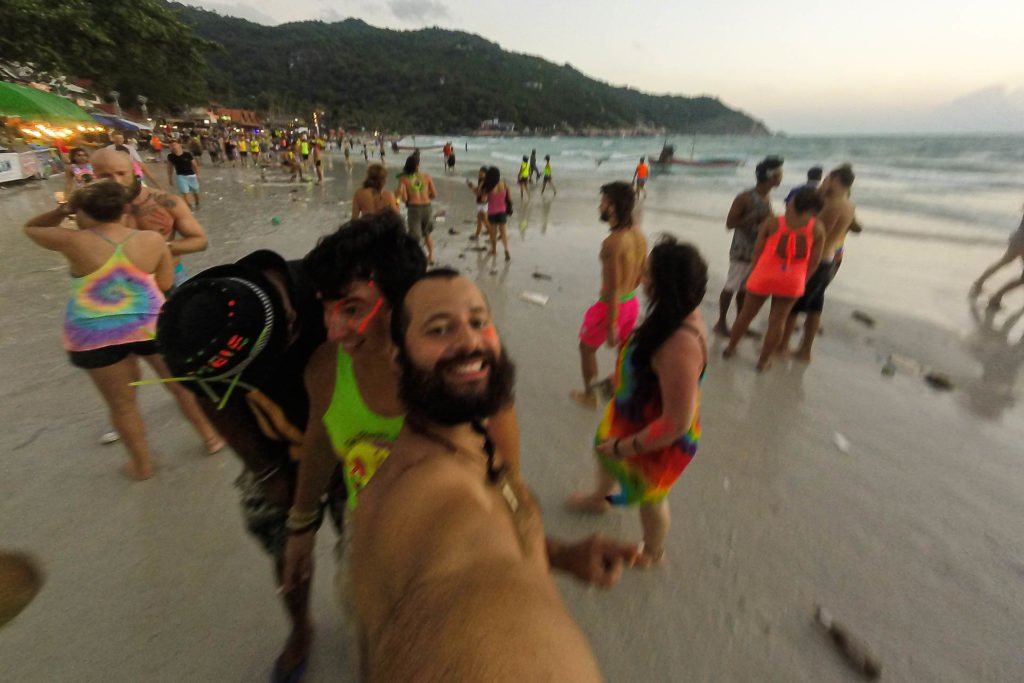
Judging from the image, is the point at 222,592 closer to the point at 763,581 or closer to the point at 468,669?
the point at 468,669

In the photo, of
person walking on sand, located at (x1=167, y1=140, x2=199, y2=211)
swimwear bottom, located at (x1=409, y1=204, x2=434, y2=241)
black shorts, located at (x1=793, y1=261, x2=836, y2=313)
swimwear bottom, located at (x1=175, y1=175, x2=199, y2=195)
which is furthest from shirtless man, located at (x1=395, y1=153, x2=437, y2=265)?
swimwear bottom, located at (x1=175, y1=175, x2=199, y2=195)

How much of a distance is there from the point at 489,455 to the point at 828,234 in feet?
16.7

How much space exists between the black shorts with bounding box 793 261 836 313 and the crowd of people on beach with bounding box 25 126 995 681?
10.5 feet

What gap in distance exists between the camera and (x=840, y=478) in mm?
3148

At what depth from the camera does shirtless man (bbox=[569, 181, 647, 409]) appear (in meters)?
3.14

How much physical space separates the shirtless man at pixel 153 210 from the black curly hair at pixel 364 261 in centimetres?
218

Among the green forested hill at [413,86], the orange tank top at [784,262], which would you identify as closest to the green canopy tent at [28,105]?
the orange tank top at [784,262]

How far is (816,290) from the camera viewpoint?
179 inches

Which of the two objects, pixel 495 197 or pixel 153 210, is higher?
pixel 153 210

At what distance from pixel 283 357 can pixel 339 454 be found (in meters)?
0.37

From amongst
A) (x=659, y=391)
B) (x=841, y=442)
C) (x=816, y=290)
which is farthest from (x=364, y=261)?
Result: (x=816, y=290)

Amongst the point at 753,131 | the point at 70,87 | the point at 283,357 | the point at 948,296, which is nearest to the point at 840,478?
the point at 283,357

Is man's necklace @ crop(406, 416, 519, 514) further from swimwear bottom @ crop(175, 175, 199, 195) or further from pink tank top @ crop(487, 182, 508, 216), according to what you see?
swimwear bottom @ crop(175, 175, 199, 195)

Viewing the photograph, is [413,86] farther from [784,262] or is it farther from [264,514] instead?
[264,514]
